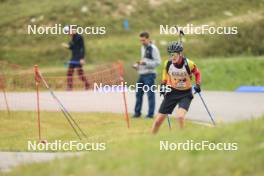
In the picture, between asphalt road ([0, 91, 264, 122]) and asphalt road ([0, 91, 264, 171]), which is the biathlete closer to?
asphalt road ([0, 91, 264, 171])

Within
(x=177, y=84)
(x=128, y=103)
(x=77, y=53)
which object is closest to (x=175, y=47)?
(x=177, y=84)

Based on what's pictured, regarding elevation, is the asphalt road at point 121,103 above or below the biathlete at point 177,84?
below

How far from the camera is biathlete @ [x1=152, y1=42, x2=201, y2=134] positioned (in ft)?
53.0

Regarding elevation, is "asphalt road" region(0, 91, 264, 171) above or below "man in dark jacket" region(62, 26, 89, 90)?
below
